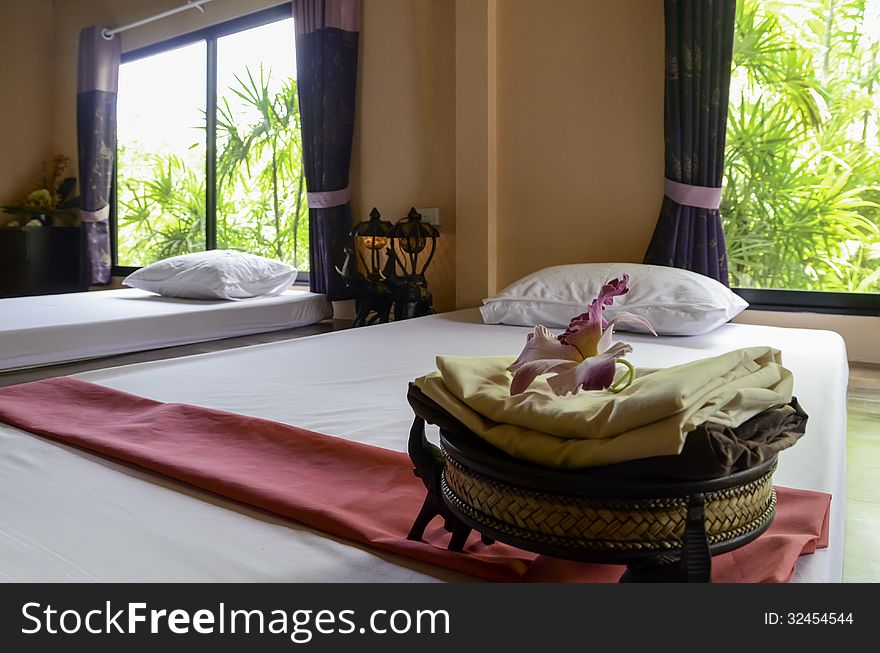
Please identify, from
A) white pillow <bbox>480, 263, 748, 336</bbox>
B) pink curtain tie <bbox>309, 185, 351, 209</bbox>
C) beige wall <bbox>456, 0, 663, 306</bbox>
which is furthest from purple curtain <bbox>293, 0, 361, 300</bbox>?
white pillow <bbox>480, 263, 748, 336</bbox>

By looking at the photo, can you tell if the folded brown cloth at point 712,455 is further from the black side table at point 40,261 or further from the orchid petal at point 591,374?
the black side table at point 40,261

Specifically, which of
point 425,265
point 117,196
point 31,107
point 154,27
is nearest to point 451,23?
point 425,265

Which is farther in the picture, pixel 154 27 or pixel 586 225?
pixel 154 27

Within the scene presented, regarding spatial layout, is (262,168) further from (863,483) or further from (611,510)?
(611,510)

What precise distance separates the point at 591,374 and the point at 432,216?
130 inches

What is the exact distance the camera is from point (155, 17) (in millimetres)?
5180

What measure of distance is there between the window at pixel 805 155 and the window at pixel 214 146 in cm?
266

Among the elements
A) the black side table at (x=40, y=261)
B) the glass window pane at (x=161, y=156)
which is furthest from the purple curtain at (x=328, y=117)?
the black side table at (x=40, y=261)

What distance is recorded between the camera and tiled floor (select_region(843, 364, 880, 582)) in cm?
122

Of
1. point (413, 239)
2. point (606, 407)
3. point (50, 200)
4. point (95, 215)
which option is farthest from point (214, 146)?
point (606, 407)

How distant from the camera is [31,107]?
20.5ft

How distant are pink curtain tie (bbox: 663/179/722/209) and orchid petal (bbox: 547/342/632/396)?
8.64ft
